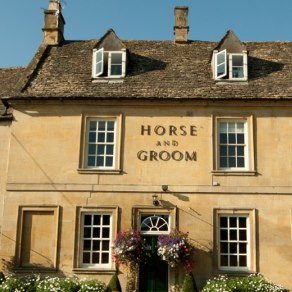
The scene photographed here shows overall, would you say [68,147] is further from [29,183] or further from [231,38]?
[231,38]

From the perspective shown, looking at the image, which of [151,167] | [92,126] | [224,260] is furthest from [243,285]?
[92,126]

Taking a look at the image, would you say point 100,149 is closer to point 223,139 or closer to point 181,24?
point 223,139

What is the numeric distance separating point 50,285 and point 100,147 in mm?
5663

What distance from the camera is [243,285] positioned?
16.4 m

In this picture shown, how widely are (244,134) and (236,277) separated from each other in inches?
216

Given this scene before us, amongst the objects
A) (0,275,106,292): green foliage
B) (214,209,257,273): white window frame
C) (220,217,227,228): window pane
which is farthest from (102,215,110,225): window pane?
(220,217,227,228): window pane

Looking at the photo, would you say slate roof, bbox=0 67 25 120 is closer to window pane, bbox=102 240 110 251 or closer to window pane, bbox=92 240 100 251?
Answer: window pane, bbox=92 240 100 251

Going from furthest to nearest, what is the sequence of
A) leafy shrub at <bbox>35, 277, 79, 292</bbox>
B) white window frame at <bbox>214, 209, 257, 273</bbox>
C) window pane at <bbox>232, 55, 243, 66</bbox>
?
window pane at <bbox>232, 55, 243, 66</bbox>
white window frame at <bbox>214, 209, 257, 273</bbox>
leafy shrub at <bbox>35, 277, 79, 292</bbox>

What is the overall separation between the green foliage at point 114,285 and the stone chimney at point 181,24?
38.2ft

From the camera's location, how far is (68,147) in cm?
1936

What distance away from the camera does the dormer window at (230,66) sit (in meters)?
20.5

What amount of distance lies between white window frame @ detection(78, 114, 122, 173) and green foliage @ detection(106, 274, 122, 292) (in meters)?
4.06

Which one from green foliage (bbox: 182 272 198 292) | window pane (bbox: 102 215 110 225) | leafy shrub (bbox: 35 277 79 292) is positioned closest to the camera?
leafy shrub (bbox: 35 277 79 292)

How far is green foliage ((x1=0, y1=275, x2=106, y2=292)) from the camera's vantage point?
16453 millimetres
